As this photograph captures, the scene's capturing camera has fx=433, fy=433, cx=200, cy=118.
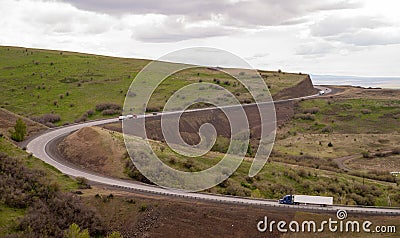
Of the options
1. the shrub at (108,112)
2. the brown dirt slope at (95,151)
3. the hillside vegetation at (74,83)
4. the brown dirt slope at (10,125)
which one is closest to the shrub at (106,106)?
the hillside vegetation at (74,83)

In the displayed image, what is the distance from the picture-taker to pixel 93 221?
93.0 feet

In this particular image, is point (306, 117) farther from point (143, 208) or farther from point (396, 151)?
point (143, 208)

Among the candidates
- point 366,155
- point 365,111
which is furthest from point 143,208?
point 365,111

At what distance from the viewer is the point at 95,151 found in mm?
43281

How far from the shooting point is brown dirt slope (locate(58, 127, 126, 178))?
1619 inches

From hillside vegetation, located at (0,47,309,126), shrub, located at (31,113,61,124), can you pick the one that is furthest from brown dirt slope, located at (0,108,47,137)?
hillside vegetation, located at (0,47,309,126)

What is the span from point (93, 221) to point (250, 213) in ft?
34.7

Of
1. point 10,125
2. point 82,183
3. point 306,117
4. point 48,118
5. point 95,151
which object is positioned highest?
point 10,125

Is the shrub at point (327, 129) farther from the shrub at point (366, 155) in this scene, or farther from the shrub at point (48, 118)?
the shrub at point (48, 118)

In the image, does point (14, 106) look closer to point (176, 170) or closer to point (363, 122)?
point (176, 170)

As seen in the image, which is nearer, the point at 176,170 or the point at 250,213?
the point at 250,213

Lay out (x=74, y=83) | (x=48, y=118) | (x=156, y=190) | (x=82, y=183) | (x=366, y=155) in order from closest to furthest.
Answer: (x=82, y=183) → (x=156, y=190) → (x=366, y=155) → (x=48, y=118) → (x=74, y=83)

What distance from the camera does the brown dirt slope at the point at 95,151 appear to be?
4112cm

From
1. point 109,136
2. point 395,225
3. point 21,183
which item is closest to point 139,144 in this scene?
point 109,136
